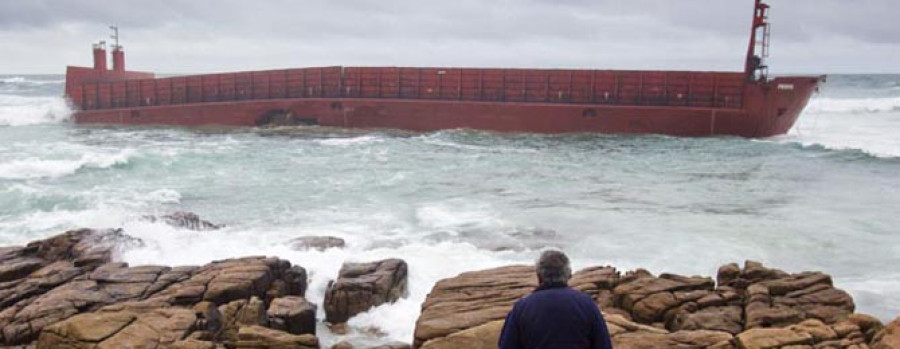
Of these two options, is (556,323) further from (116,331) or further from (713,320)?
(116,331)

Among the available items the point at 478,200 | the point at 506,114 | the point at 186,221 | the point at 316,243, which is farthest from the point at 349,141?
the point at 316,243

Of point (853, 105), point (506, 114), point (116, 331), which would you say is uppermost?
point (853, 105)

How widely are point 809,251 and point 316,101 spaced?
23.4m

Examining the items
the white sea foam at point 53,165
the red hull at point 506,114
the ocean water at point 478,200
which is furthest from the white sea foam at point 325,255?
the red hull at point 506,114

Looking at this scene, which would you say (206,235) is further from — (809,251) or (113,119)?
(113,119)

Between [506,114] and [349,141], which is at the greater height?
[506,114]

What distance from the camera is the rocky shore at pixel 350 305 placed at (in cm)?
593

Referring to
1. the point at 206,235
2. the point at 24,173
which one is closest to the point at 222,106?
the point at 24,173

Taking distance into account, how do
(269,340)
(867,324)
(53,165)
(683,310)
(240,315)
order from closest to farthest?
(867,324) → (269,340) → (683,310) → (240,315) → (53,165)

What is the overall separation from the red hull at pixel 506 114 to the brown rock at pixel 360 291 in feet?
65.2

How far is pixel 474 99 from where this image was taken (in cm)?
2936

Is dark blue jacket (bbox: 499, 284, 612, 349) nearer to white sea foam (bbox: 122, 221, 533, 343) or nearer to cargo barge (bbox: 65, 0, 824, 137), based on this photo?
white sea foam (bbox: 122, 221, 533, 343)

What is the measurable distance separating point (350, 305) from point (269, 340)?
1814 millimetres

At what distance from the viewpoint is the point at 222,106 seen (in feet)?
105
